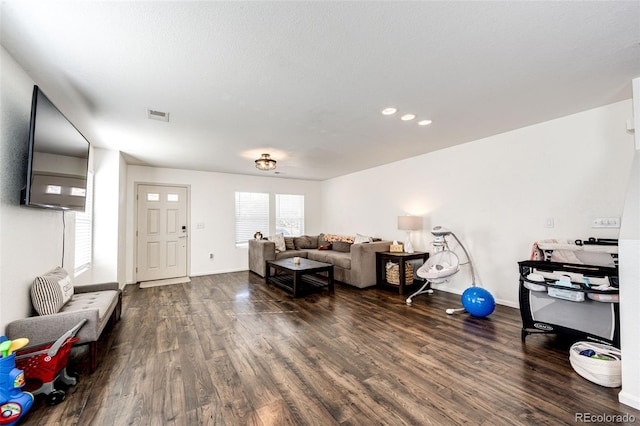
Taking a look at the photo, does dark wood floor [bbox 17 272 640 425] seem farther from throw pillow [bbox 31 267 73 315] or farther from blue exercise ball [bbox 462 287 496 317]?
→ throw pillow [bbox 31 267 73 315]

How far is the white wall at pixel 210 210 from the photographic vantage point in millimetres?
5461

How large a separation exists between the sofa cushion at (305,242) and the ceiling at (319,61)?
3599 mm

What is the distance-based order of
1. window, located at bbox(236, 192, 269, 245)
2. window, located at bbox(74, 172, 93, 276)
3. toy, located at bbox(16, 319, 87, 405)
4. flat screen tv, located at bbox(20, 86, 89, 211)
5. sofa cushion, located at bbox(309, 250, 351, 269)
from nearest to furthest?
toy, located at bbox(16, 319, 87, 405) → flat screen tv, located at bbox(20, 86, 89, 211) → window, located at bbox(74, 172, 93, 276) → sofa cushion, located at bbox(309, 250, 351, 269) → window, located at bbox(236, 192, 269, 245)

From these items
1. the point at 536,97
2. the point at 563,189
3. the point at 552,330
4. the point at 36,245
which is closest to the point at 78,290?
the point at 36,245

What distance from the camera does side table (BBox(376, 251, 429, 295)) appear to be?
168 inches

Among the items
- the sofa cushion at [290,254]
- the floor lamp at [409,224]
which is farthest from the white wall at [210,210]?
the floor lamp at [409,224]

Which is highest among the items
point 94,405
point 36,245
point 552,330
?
point 36,245

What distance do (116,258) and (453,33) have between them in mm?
5238

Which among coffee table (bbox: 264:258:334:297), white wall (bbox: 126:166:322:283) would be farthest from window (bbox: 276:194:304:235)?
coffee table (bbox: 264:258:334:297)

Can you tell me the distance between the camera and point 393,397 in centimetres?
179

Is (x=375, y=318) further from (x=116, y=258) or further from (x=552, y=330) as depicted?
(x=116, y=258)

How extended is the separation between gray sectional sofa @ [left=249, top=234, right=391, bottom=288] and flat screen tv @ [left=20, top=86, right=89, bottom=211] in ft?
11.0

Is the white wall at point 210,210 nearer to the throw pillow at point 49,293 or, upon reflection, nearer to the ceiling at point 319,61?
the ceiling at point 319,61

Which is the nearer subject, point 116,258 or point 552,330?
point 552,330
